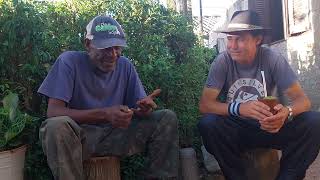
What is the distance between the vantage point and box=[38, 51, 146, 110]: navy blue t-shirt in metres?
2.70

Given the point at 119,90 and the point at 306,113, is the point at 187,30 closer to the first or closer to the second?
the point at 119,90

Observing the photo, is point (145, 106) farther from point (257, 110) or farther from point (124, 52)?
point (124, 52)

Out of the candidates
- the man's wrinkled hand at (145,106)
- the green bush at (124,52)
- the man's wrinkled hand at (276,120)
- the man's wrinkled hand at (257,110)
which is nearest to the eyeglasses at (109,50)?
the man's wrinkled hand at (145,106)

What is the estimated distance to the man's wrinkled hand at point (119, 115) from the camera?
8.43 ft

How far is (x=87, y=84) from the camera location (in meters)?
2.88

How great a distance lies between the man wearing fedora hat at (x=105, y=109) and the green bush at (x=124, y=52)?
523 millimetres

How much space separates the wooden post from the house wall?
142 inches

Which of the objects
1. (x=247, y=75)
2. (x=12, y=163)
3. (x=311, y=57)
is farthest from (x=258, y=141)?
(x=311, y=57)

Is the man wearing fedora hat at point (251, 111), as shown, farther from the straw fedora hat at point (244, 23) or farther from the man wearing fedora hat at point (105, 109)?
the man wearing fedora hat at point (105, 109)

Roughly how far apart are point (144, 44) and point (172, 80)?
1.41 feet

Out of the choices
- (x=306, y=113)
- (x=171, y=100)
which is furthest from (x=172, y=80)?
(x=306, y=113)

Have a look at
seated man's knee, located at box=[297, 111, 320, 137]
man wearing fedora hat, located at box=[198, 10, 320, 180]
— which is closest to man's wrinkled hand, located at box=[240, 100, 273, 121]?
man wearing fedora hat, located at box=[198, 10, 320, 180]

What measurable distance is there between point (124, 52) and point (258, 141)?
1.51m

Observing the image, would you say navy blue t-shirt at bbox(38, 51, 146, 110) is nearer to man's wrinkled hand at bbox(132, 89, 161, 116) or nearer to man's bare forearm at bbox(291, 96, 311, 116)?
man's wrinkled hand at bbox(132, 89, 161, 116)
